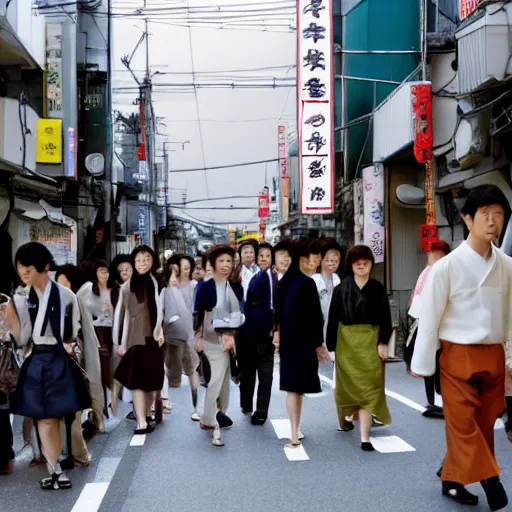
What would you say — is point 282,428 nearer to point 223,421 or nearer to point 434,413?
point 223,421

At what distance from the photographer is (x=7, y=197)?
18.1m

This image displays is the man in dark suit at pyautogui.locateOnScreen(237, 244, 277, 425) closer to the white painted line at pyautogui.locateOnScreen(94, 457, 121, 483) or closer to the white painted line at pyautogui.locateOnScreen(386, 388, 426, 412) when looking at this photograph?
the white painted line at pyautogui.locateOnScreen(386, 388, 426, 412)

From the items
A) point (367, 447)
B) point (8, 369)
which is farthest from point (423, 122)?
point (8, 369)

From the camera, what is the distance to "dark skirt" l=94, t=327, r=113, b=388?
32.2 ft

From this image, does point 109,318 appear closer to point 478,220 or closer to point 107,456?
point 107,456

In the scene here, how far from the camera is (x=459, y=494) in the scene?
555 centimetres

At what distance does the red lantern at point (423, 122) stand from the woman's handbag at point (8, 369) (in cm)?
1268

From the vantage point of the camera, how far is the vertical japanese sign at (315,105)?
70.3 ft

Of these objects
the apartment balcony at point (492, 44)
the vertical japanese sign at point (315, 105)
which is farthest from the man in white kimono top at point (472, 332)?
the vertical japanese sign at point (315, 105)

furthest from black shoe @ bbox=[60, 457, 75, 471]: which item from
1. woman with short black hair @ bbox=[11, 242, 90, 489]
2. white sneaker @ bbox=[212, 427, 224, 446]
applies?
white sneaker @ bbox=[212, 427, 224, 446]

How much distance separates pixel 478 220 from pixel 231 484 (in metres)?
2.83

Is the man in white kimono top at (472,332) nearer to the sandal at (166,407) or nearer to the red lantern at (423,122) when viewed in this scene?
the sandal at (166,407)

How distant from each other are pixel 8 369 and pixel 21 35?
1326 cm

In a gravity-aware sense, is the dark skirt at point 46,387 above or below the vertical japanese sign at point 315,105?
below
